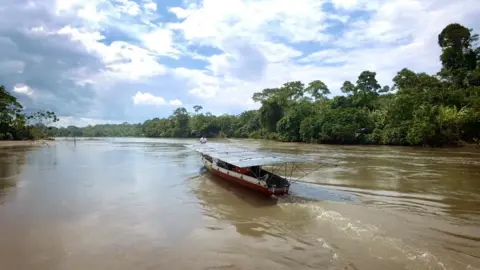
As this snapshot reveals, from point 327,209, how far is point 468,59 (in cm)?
4134

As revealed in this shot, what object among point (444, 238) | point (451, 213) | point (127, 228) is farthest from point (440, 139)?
point (127, 228)

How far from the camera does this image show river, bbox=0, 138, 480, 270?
6.61m

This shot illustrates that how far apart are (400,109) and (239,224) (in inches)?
1328

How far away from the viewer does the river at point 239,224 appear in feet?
21.7

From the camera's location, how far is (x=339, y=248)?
23.4 ft

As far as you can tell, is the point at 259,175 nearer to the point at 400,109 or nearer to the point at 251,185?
the point at 251,185

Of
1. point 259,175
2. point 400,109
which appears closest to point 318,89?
point 400,109

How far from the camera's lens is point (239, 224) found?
29.9 ft

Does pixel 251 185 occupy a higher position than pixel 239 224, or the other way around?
pixel 251 185

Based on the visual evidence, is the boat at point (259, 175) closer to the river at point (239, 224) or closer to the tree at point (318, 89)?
the river at point (239, 224)

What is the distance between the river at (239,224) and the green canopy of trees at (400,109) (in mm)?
18392

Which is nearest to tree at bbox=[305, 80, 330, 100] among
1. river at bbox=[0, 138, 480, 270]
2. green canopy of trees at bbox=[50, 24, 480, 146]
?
green canopy of trees at bbox=[50, 24, 480, 146]

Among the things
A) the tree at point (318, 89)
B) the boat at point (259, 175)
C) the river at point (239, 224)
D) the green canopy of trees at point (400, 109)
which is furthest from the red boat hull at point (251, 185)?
the tree at point (318, 89)

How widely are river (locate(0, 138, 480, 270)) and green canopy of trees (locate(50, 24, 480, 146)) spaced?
→ 18.4m
